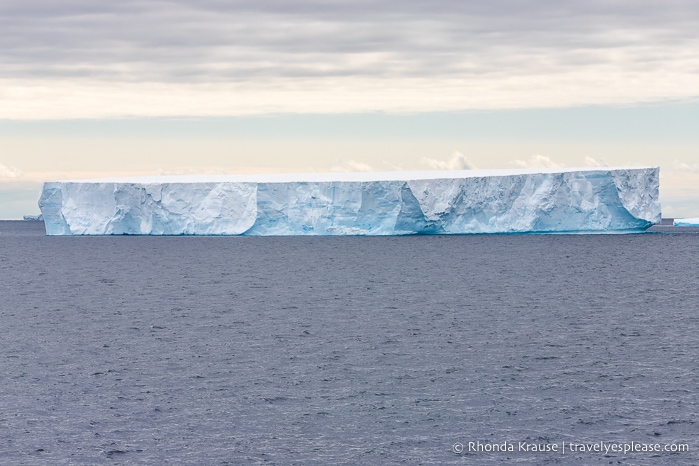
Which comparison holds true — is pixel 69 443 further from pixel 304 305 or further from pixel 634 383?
pixel 304 305

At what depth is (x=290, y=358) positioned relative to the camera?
14133 mm

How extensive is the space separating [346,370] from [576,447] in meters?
4.70

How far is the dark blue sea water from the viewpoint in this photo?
9.22 meters

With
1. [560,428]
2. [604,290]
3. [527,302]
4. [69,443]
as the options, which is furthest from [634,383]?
[604,290]

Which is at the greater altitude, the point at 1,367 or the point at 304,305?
the point at 304,305

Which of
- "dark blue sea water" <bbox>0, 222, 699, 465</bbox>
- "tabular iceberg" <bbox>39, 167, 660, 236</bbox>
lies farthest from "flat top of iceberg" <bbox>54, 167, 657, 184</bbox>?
"dark blue sea water" <bbox>0, 222, 699, 465</bbox>

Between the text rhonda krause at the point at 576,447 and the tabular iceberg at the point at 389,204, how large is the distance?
105ft

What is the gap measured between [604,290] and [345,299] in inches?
292

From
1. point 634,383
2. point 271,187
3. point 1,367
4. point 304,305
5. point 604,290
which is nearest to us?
point 634,383

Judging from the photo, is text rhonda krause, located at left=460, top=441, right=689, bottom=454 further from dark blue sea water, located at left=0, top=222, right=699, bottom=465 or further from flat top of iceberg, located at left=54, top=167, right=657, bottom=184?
flat top of iceberg, located at left=54, top=167, right=657, bottom=184

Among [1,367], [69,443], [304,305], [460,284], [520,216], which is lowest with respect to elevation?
[69,443]

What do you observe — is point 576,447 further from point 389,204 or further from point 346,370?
point 389,204

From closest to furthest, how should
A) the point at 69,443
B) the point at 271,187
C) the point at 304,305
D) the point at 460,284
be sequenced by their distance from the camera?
1. the point at 69,443
2. the point at 304,305
3. the point at 460,284
4. the point at 271,187

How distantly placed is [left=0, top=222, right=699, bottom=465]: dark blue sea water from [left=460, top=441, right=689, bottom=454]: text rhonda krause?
8 centimetres
